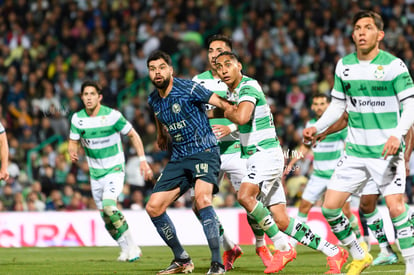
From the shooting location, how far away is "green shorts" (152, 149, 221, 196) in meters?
9.40

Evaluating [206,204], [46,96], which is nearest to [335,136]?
[206,204]

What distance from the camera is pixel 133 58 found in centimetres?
2270

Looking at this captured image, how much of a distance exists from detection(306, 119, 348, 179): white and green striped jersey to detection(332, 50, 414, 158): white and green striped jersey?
18.6ft

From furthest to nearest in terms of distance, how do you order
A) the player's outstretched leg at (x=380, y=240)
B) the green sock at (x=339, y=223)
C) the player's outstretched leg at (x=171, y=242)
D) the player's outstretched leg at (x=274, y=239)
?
the player's outstretched leg at (x=380, y=240)
the player's outstretched leg at (x=171, y=242)
the player's outstretched leg at (x=274, y=239)
the green sock at (x=339, y=223)

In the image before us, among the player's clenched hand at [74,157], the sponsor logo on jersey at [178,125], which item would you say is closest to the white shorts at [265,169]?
the sponsor logo on jersey at [178,125]

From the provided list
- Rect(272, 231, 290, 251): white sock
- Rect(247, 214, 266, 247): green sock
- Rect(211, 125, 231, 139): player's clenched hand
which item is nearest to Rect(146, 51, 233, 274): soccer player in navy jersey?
Rect(211, 125, 231, 139): player's clenched hand

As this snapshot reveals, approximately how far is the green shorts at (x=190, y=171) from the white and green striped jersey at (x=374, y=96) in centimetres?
172

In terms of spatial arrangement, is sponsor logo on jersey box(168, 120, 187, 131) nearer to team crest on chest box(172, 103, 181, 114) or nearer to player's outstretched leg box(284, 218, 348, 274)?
team crest on chest box(172, 103, 181, 114)

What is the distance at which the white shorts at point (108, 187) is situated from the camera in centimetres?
1258

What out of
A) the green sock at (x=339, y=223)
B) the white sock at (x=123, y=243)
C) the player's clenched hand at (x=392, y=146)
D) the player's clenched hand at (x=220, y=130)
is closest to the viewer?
the player's clenched hand at (x=392, y=146)

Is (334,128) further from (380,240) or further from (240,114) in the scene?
(380,240)

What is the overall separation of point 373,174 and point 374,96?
754 mm

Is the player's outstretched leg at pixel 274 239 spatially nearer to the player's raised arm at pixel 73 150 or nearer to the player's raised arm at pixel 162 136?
the player's raised arm at pixel 162 136

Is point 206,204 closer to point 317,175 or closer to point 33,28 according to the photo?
point 317,175
